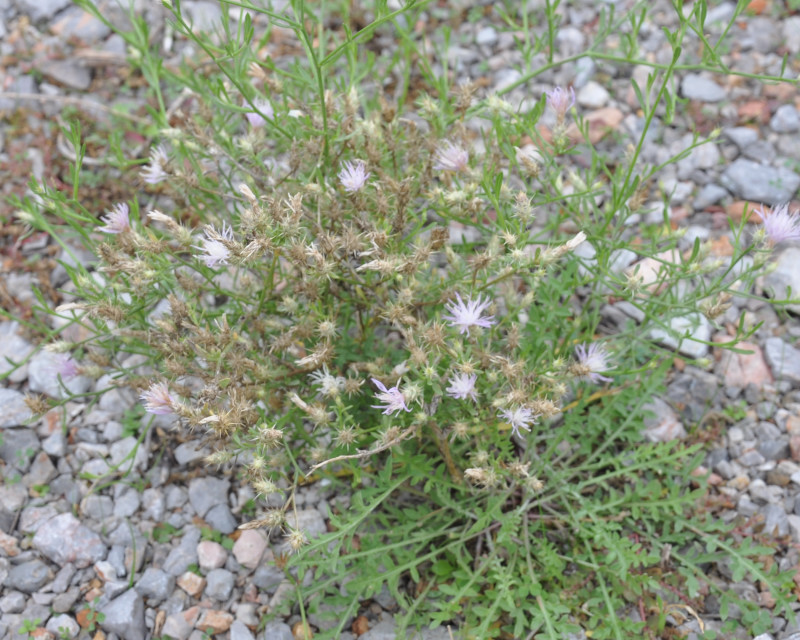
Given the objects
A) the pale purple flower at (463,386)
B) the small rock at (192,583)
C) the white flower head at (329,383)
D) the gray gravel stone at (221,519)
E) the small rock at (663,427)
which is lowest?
the small rock at (192,583)

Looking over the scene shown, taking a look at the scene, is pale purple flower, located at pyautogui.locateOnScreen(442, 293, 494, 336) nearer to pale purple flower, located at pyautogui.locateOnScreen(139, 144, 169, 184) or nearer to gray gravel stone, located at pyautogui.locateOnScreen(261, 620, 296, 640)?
pale purple flower, located at pyautogui.locateOnScreen(139, 144, 169, 184)

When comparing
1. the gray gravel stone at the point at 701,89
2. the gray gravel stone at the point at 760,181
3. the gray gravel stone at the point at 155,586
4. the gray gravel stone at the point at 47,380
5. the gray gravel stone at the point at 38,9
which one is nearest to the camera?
the gray gravel stone at the point at 155,586

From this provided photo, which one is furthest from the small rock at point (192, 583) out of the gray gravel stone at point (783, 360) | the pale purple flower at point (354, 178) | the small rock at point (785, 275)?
the small rock at point (785, 275)

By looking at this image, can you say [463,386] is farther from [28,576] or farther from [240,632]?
[28,576]

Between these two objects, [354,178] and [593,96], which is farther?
[593,96]

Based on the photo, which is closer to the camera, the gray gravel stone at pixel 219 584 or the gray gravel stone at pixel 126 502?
the gray gravel stone at pixel 219 584

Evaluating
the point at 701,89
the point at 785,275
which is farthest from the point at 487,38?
the point at 785,275

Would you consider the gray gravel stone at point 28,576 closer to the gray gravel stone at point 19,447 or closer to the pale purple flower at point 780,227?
the gray gravel stone at point 19,447

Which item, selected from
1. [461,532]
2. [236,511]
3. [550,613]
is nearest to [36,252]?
[236,511]
